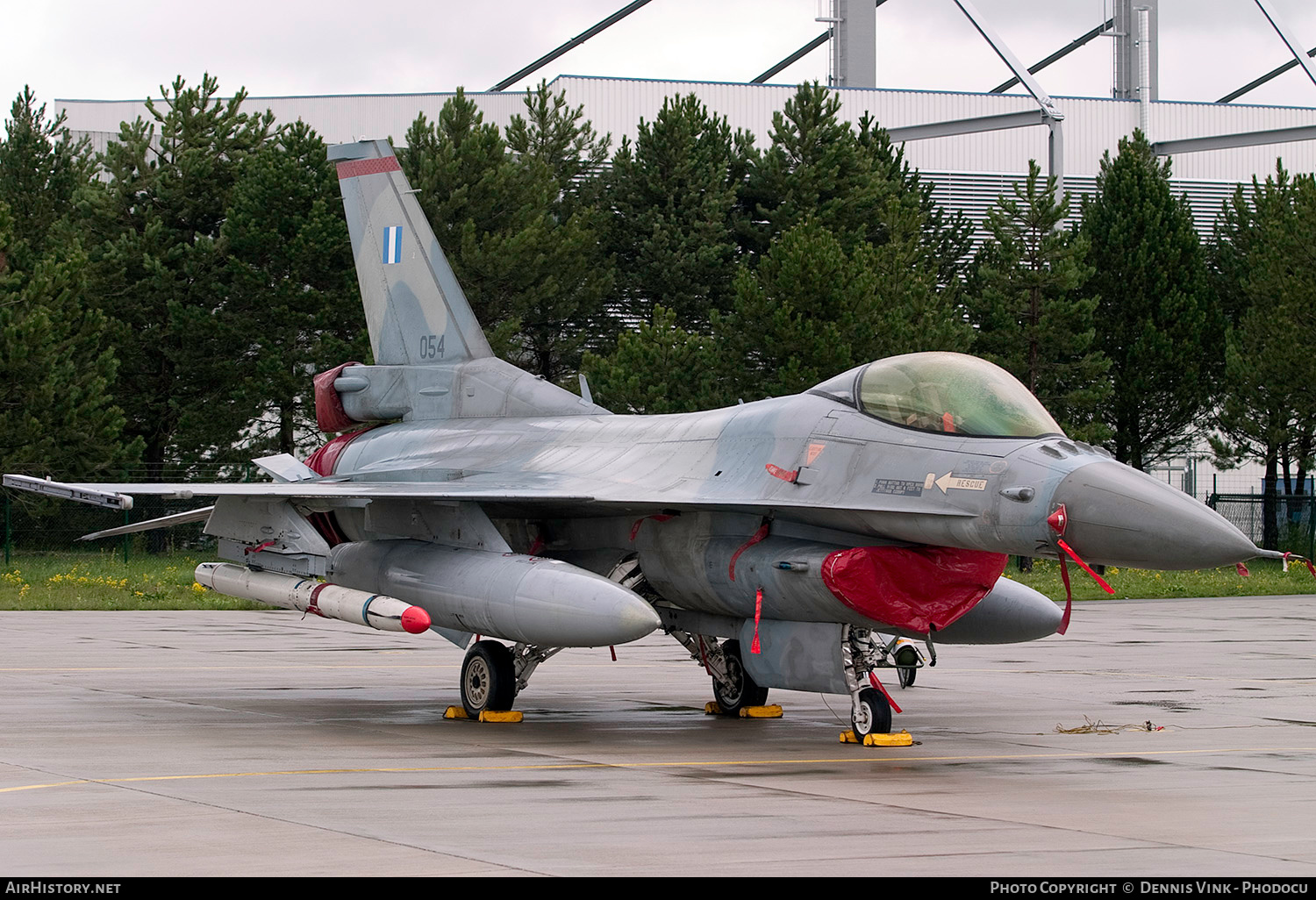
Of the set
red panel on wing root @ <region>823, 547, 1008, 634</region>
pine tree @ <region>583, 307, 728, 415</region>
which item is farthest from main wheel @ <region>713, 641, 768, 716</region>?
pine tree @ <region>583, 307, 728, 415</region>

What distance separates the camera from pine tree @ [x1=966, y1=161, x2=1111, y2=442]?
3716cm

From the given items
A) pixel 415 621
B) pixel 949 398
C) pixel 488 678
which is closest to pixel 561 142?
pixel 488 678

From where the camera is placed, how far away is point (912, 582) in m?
11.0

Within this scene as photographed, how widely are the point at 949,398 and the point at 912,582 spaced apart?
51.1 inches

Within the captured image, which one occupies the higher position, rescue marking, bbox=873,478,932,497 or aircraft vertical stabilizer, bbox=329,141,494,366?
aircraft vertical stabilizer, bbox=329,141,494,366

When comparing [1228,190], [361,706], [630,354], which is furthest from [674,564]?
[1228,190]

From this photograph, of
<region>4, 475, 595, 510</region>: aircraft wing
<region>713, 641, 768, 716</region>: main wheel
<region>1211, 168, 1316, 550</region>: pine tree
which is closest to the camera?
<region>4, 475, 595, 510</region>: aircraft wing

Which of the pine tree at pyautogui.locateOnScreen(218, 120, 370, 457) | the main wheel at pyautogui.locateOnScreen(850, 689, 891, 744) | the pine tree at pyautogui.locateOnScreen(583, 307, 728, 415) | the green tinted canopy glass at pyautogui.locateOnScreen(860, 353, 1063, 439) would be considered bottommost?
the main wheel at pyautogui.locateOnScreen(850, 689, 891, 744)

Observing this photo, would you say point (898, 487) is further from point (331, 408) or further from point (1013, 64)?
point (1013, 64)

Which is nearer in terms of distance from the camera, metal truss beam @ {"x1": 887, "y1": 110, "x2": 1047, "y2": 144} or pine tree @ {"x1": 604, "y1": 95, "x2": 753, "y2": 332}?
pine tree @ {"x1": 604, "y1": 95, "x2": 753, "y2": 332}

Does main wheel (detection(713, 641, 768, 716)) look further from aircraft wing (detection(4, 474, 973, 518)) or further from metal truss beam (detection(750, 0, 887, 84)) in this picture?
metal truss beam (detection(750, 0, 887, 84))

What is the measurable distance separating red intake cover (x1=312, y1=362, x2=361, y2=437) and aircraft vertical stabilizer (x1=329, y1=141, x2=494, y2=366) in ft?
1.81

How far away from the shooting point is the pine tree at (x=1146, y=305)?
41000mm
